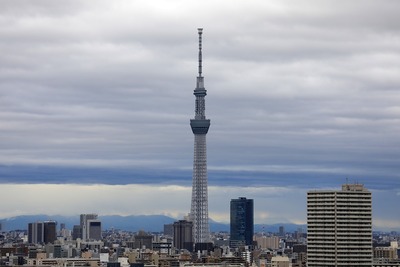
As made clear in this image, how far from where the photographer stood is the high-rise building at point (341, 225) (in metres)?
155

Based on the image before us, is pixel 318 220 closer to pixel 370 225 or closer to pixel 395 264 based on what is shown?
pixel 370 225

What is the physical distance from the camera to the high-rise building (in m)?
155

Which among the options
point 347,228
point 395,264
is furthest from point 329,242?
point 395,264

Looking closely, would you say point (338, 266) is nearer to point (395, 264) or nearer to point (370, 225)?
point (370, 225)

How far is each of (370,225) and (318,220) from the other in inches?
254

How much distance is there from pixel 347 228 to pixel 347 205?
2831mm

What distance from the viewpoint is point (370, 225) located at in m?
156

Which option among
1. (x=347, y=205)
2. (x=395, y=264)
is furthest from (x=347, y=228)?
(x=395, y=264)

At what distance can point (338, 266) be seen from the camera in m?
154

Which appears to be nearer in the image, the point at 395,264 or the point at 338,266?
the point at 338,266

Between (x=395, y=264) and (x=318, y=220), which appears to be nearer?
(x=318, y=220)

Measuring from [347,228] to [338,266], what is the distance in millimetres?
4715

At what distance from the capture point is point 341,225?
6088 inches

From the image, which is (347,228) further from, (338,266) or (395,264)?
(395,264)
